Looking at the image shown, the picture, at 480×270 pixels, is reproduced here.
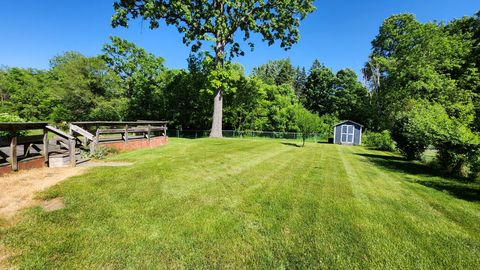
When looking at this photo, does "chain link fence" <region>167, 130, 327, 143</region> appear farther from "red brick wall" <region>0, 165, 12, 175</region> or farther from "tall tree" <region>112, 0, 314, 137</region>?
"red brick wall" <region>0, 165, 12, 175</region>

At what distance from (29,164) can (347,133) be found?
27.2 metres

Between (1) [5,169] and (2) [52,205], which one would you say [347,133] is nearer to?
(2) [52,205]

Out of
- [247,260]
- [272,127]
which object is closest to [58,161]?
[247,260]

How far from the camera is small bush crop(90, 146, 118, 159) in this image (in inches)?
317

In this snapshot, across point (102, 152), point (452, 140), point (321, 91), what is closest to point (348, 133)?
point (452, 140)

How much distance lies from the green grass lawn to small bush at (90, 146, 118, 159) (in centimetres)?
241

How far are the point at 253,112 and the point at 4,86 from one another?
2962 centimetres

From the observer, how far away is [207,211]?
400cm

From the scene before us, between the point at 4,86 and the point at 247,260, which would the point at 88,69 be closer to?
the point at 4,86

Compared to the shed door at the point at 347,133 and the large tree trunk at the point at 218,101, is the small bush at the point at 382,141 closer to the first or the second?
the shed door at the point at 347,133

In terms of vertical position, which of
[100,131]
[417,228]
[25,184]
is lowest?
[417,228]

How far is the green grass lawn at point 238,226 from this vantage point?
2736 millimetres

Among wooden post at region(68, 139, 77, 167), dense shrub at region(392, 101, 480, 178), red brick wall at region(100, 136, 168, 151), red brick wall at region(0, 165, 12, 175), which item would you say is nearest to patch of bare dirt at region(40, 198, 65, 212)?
red brick wall at region(0, 165, 12, 175)

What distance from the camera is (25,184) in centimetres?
475
